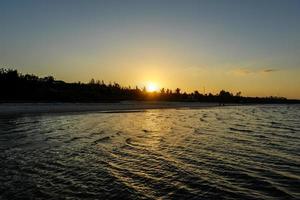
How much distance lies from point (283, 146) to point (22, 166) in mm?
16627

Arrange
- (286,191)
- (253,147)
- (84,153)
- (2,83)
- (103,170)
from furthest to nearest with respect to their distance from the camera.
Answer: (2,83) → (253,147) → (84,153) → (103,170) → (286,191)

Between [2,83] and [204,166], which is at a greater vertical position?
[2,83]

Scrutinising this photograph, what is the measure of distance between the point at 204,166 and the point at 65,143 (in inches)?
431

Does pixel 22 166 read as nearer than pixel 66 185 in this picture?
No

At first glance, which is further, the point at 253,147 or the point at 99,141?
the point at 99,141

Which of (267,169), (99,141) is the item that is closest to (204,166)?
(267,169)

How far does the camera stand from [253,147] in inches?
918

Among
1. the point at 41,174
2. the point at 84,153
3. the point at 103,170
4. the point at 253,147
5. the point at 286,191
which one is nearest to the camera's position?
the point at 286,191

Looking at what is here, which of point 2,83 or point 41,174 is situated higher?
point 2,83

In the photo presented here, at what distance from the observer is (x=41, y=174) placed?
14445 millimetres

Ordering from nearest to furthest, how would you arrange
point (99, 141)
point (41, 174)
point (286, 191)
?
point (286, 191) < point (41, 174) < point (99, 141)

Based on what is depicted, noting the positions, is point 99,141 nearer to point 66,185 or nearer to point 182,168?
point 182,168

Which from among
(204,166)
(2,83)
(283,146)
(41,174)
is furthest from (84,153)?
(2,83)

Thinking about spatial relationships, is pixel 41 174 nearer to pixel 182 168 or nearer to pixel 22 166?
pixel 22 166
